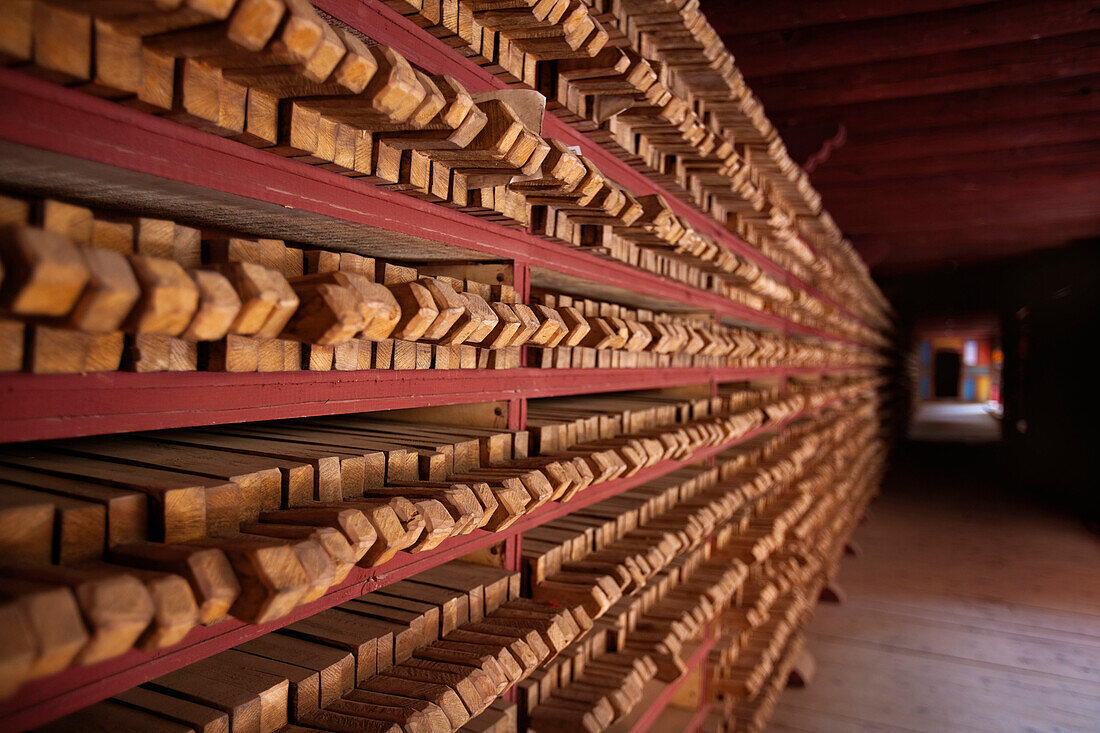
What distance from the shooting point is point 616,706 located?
7.92ft

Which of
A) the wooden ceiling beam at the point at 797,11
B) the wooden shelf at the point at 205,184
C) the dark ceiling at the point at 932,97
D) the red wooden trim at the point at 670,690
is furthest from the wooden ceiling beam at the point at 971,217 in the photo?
the wooden shelf at the point at 205,184

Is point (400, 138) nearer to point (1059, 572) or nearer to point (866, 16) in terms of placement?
point (866, 16)

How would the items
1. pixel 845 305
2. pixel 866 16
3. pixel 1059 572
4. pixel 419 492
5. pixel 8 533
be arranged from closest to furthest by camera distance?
pixel 8 533 < pixel 419 492 < pixel 866 16 < pixel 1059 572 < pixel 845 305

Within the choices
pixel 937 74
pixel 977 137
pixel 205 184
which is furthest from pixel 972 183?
pixel 205 184

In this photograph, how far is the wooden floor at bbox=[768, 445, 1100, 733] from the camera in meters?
4.79

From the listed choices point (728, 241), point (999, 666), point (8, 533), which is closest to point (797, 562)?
point (999, 666)

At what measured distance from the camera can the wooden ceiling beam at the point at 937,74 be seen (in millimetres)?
4508

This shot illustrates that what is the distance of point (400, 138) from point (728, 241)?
2831 mm

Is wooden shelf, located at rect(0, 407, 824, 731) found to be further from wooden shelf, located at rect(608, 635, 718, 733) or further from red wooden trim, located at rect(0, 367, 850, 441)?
wooden shelf, located at rect(608, 635, 718, 733)

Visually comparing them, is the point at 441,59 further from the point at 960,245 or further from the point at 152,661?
the point at 960,245

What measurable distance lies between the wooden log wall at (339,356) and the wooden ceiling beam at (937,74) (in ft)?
6.94

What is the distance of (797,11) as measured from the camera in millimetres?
4016

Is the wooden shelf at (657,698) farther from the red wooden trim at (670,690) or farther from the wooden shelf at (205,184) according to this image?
the wooden shelf at (205,184)

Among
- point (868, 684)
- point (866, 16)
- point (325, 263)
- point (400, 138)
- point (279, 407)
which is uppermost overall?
point (866, 16)
